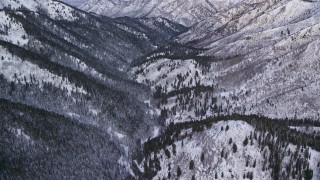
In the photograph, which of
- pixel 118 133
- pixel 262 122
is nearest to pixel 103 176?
pixel 118 133

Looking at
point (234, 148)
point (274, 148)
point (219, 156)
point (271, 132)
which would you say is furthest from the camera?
point (271, 132)

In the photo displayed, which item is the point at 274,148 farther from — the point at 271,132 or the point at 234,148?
the point at 234,148

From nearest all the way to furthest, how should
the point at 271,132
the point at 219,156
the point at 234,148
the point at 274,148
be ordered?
the point at 274,148, the point at 234,148, the point at 219,156, the point at 271,132

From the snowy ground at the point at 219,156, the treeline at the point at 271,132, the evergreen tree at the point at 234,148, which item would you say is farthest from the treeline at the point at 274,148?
the snowy ground at the point at 219,156

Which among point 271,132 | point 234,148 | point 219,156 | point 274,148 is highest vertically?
point 271,132

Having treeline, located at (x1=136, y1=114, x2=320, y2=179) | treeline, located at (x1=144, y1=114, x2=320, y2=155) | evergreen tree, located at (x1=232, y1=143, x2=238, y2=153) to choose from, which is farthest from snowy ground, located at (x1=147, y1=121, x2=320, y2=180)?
treeline, located at (x1=144, y1=114, x2=320, y2=155)

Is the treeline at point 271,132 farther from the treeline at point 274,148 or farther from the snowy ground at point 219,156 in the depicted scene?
the snowy ground at point 219,156

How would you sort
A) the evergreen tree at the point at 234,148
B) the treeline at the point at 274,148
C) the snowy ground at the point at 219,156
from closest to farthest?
the treeline at the point at 274,148 → the snowy ground at the point at 219,156 → the evergreen tree at the point at 234,148

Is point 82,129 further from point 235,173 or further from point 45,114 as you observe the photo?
point 235,173

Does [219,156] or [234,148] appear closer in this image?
[234,148]

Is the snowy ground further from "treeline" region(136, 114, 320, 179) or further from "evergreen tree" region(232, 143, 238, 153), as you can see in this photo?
"treeline" region(136, 114, 320, 179)

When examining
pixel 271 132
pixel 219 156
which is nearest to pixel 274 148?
pixel 271 132
